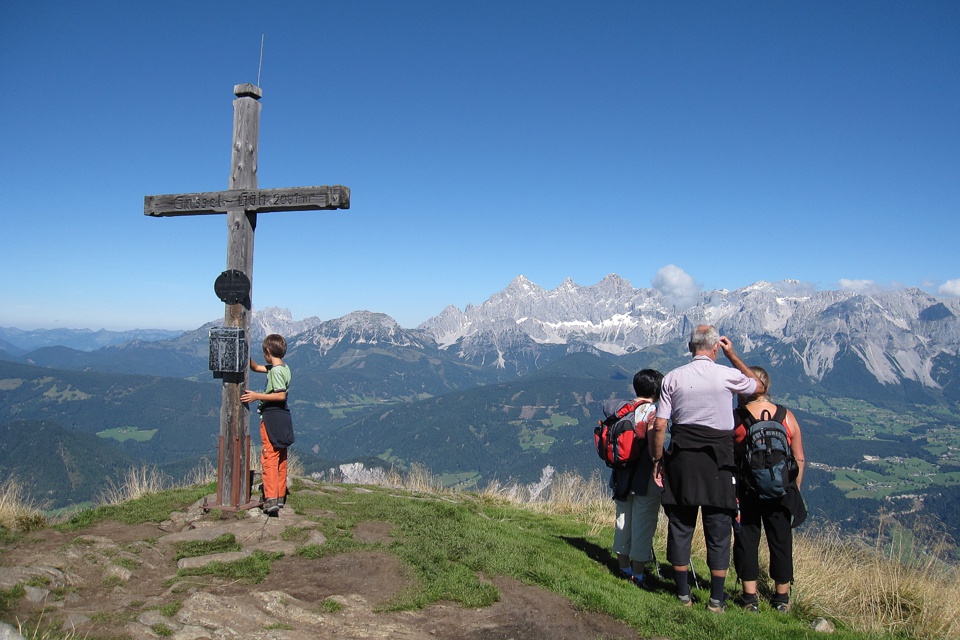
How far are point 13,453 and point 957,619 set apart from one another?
652 feet

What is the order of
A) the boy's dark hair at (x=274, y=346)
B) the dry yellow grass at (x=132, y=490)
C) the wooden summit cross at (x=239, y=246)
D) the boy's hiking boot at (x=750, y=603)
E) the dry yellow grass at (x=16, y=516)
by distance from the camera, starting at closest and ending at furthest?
1. the boy's hiking boot at (x=750, y=603)
2. the dry yellow grass at (x=16, y=516)
3. the wooden summit cross at (x=239, y=246)
4. the boy's dark hair at (x=274, y=346)
5. the dry yellow grass at (x=132, y=490)

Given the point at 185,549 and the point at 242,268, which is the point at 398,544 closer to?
the point at 185,549

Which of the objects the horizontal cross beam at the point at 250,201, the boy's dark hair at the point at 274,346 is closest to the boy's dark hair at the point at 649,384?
the horizontal cross beam at the point at 250,201

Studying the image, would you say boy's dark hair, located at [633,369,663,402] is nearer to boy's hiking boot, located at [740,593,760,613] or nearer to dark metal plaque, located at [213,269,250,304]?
boy's hiking boot, located at [740,593,760,613]

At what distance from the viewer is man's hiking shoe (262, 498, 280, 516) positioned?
929 cm

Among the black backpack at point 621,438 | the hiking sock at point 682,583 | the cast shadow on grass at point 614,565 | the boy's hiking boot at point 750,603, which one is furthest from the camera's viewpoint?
the cast shadow on grass at point 614,565

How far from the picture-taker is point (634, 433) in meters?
7.47

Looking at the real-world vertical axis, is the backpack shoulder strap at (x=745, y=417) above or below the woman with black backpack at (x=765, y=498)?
above

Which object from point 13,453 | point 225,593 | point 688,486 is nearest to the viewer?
point 225,593

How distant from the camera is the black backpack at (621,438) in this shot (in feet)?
24.5

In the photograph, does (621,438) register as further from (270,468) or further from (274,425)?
(270,468)

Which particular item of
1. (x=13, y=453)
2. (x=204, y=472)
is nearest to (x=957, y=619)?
(x=204, y=472)

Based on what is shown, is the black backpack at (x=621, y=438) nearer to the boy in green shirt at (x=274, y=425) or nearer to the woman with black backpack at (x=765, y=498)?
the woman with black backpack at (x=765, y=498)

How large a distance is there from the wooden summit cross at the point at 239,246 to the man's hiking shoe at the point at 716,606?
691cm
